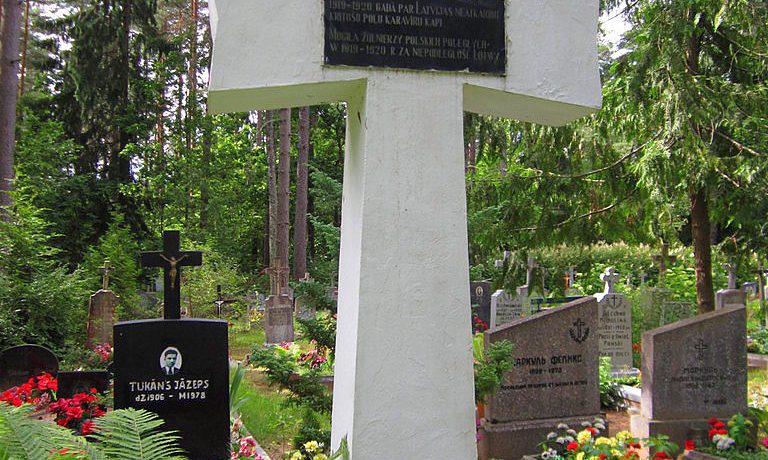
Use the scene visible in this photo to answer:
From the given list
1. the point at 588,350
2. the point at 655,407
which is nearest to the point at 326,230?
the point at 588,350

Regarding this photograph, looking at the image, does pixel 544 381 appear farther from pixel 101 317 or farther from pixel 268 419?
pixel 101 317

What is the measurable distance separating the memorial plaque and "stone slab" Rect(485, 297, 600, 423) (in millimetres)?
3544

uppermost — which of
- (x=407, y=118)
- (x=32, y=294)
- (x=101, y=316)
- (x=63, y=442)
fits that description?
(x=407, y=118)

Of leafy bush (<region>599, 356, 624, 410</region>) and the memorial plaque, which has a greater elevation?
the memorial plaque

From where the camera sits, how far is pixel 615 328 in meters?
10.1

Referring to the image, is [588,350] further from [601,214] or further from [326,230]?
[326,230]

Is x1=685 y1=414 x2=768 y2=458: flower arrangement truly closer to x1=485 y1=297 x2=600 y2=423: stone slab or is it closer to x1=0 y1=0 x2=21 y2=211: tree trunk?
x1=485 y1=297 x2=600 y2=423: stone slab

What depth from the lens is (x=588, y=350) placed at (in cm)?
644

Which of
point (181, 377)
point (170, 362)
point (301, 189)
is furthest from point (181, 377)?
point (301, 189)

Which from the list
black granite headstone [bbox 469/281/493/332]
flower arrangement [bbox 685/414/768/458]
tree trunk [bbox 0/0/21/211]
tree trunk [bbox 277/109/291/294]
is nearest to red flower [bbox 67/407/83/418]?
flower arrangement [bbox 685/414/768/458]

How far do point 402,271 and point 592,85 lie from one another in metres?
1.30

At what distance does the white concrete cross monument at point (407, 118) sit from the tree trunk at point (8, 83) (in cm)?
1120

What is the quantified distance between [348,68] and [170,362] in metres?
2.70

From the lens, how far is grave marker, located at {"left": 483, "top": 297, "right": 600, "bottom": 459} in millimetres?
5973
